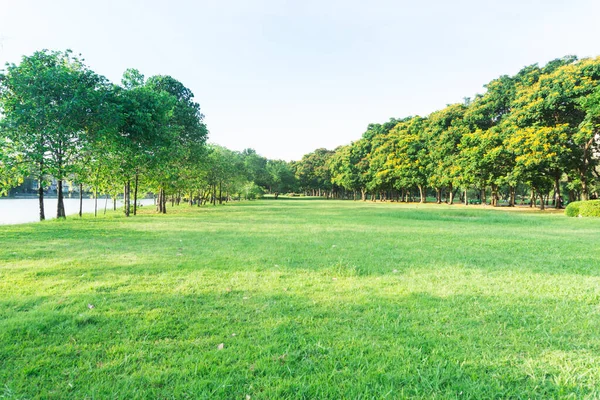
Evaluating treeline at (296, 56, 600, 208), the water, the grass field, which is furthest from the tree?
treeline at (296, 56, 600, 208)

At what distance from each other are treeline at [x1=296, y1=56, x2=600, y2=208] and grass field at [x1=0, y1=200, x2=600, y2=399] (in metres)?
24.3

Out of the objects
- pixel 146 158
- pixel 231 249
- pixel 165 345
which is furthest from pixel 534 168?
pixel 165 345

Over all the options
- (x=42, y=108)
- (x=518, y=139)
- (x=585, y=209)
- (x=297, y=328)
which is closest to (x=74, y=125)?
(x=42, y=108)

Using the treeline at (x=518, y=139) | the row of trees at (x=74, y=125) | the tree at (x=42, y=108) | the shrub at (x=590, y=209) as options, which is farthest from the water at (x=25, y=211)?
the treeline at (x=518, y=139)

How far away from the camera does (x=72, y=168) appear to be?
1404 centimetres

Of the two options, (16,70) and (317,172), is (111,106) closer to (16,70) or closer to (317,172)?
A: (16,70)

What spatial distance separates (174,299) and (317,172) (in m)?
81.8

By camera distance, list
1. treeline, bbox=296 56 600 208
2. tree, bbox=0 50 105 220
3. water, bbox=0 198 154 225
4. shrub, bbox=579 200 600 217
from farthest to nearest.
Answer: treeline, bbox=296 56 600 208 < water, bbox=0 198 154 225 < shrub, bbox=579 200 600 217 < tree, bbox=0 50 105 220

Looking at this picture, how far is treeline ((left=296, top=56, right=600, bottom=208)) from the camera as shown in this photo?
24.8 meters

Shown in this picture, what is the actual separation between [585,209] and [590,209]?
258 mm

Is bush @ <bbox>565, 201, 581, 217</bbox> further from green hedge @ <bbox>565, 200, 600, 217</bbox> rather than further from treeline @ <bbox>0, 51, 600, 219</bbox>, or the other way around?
treeline @ <bbox>0, 51, 600, 219</bbox>

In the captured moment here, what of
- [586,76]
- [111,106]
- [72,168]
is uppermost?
[586,76]

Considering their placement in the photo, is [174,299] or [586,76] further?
[586,76]

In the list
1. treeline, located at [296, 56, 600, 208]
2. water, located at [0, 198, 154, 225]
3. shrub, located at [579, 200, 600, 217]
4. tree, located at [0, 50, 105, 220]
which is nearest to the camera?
tree, located at [0, 50, 105, 220]
